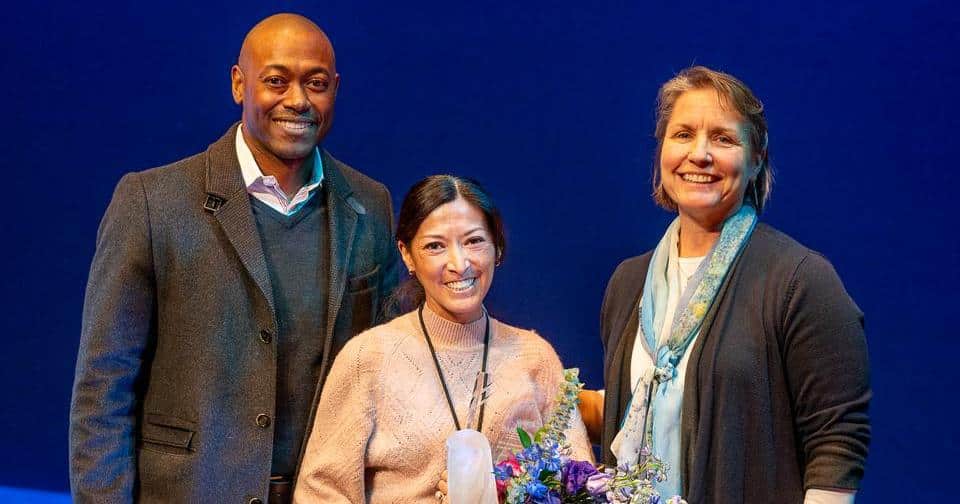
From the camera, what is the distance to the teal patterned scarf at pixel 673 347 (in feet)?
8.04

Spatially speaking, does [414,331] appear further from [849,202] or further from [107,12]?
[107,12]

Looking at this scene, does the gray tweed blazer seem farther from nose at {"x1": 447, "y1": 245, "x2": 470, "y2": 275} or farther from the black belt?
nose at {"x1": 447, "y1": 245, "x2": 470, "y2": 275}

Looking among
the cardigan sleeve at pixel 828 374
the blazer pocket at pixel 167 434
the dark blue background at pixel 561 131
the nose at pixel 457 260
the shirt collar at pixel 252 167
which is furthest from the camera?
the dark blue background at pixel 561 131

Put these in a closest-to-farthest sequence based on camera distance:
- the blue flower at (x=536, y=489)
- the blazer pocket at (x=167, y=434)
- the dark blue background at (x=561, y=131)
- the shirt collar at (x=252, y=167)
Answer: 1. the blue flower at (x=536, y=489)
2. the blazer pocket at (x=167, y=434)
3. the shirt collar at (x=252, y=167)
4. the dark blue background at (x=561, y=131)

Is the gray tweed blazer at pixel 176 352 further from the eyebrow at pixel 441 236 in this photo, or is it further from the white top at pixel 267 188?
the eyebrow at pixel 441 236

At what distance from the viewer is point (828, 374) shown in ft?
7.60

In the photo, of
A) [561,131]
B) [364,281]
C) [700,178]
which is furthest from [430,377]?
[561,131]

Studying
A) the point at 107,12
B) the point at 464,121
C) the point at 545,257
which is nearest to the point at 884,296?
the point at 545,257

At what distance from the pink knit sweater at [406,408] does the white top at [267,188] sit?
0.40 meters

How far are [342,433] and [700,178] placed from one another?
3.18 feet

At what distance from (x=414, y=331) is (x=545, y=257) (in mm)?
1597

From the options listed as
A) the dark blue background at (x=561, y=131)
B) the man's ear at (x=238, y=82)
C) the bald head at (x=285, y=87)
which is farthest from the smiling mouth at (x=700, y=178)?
the dark blue background at (x=561, y=131)

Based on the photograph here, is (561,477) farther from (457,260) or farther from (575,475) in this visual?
(457,260)

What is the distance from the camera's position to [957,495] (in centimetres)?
388
